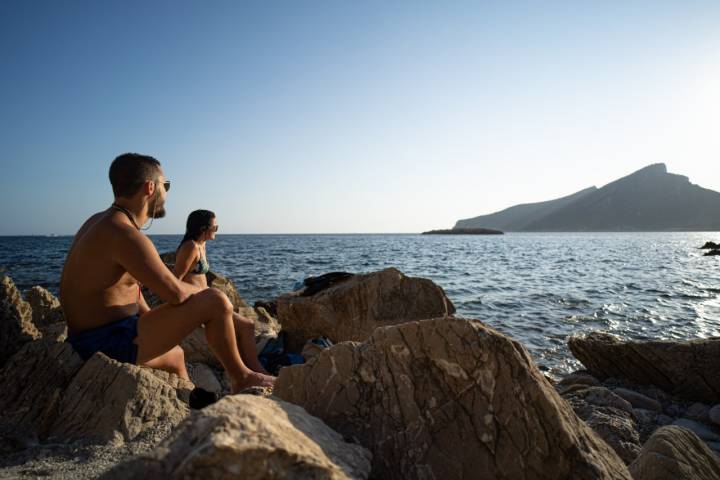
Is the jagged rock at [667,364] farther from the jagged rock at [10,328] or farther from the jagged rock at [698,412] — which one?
the jagged rock at [10,328]

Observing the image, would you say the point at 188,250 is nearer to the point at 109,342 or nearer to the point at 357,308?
the point at 109,342

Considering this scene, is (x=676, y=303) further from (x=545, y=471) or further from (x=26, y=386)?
(x=26, y=386)

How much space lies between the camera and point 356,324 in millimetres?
5762

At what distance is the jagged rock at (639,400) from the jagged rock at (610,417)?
46 cm

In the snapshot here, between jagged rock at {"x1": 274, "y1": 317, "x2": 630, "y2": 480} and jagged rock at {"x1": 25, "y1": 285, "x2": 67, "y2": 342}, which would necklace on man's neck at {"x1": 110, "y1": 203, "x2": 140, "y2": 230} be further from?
jagged rock at {"x1": 25, "y1": 285, "x2": 67, "y2": 342}

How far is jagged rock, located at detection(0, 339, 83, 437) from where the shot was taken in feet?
7.91

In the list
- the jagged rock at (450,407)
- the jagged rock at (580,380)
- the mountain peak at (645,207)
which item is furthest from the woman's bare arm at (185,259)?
the mountain peak at (645,207)

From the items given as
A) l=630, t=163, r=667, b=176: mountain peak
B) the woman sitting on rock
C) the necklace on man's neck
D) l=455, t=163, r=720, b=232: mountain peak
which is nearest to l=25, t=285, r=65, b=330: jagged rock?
the woman sitting on rock

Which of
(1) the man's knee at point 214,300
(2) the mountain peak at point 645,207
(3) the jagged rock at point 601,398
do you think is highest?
(2) the mountain peak at point 645,207

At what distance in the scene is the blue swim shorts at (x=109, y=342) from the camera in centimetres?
270

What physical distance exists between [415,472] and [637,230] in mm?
154545

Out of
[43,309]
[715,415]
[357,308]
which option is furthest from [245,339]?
[43,309]

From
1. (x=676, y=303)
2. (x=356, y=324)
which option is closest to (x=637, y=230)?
(x=676, y=303)

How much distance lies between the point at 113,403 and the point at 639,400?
5.60m
